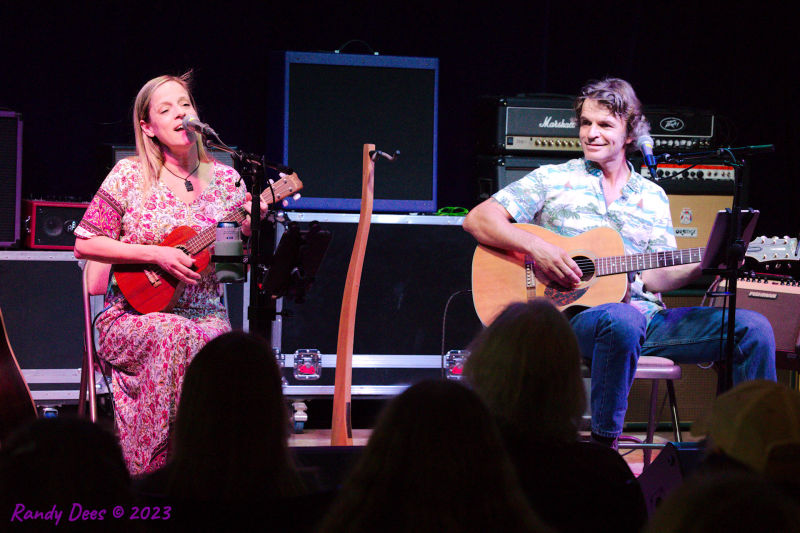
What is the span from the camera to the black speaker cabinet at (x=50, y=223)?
440 cm

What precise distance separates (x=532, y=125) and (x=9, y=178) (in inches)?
111

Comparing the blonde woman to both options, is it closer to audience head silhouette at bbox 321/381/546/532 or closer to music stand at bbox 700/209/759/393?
music stand at bbox 700/209/759/393

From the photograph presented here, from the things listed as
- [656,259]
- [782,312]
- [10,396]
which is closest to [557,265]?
[656,259]

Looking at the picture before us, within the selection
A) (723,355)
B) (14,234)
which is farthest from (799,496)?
(14,234)

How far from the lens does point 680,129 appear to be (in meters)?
4.63

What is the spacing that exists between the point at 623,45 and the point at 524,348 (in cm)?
444

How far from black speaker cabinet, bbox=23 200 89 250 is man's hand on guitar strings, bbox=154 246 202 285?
4.89 ft

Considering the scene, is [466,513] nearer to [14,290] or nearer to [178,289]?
[178,289]

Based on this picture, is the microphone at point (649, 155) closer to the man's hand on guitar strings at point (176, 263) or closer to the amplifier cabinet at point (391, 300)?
the amplifier cabinet at point (391, 300)

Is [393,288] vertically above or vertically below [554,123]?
below

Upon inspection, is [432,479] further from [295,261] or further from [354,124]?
[354,124]

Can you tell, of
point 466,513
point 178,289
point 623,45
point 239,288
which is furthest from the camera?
point 623,45

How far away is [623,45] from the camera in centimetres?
558

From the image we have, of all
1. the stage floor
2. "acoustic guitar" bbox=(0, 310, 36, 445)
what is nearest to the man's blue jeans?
the stage floor
